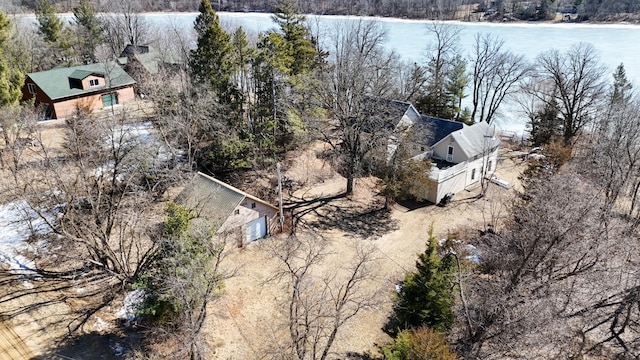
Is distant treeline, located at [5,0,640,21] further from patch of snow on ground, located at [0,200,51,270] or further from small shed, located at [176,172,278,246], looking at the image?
patch of snow on ground, located at [0,200,51,270]

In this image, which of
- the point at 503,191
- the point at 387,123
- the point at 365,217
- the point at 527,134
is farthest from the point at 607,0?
the point at 365,217

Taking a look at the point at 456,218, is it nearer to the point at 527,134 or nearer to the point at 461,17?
the point at 527,134

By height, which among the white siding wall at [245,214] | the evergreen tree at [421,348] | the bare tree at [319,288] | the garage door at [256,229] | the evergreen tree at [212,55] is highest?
the evergreen tree at [212,55]

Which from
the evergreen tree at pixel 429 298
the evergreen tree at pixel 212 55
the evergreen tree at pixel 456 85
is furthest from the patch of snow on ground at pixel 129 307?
the evergreen tree at pixel 456 85

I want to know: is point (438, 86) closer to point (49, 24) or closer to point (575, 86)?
point (575, 86)

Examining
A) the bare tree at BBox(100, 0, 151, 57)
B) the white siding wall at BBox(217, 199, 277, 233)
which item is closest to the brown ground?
the white siding wall at BBox(217, 199, 277, 233)

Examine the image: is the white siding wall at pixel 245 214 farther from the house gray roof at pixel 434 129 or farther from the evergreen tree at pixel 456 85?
the evergreen tree at pixel 456 85

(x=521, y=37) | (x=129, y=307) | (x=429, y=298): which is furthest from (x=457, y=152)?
(x=521, y=37)
